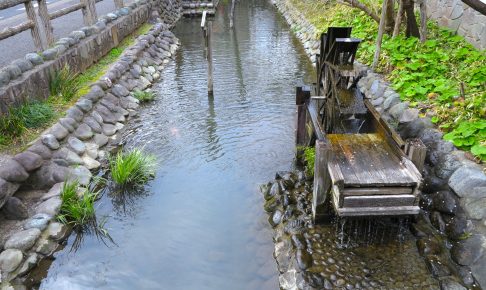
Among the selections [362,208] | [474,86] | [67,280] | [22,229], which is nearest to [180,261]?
[67,280]

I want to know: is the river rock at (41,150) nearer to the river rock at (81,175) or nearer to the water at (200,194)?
the river rock at (81,175)

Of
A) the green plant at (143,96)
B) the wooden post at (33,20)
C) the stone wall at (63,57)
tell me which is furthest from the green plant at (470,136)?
the wooden post at (33,20)

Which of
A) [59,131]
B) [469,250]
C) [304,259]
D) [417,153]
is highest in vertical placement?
[417,153]

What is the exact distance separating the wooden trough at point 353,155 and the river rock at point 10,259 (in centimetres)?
388

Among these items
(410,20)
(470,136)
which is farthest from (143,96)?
(470,136)

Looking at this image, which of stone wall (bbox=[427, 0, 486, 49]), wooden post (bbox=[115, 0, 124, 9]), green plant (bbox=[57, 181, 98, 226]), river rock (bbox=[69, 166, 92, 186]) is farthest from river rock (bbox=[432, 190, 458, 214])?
wooden post (bbox=[115, 0, 124, 9])

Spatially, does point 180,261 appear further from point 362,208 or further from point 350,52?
point 350,52

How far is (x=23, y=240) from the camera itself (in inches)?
200

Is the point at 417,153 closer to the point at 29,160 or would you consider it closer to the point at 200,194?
the point at 200,194

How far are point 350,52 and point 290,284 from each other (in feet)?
13.1

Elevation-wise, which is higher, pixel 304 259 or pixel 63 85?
pixel 63 85

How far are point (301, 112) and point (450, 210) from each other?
3.26m

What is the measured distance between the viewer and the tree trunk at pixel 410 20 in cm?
924

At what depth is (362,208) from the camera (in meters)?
4.70
